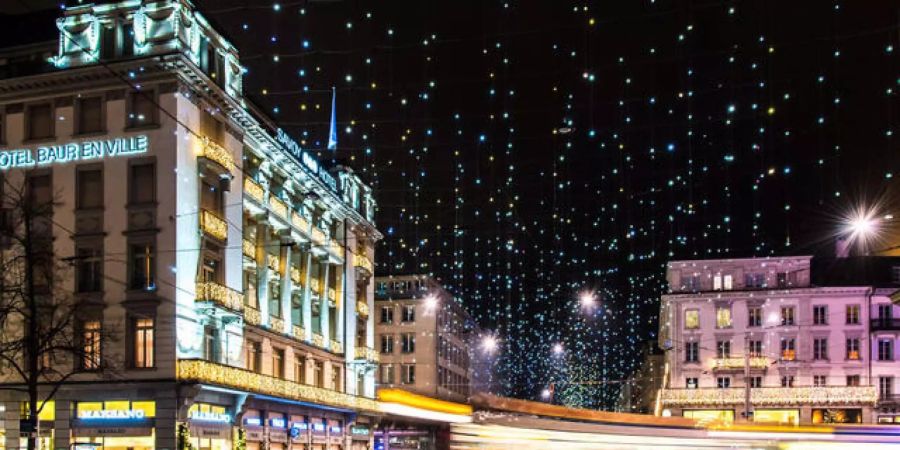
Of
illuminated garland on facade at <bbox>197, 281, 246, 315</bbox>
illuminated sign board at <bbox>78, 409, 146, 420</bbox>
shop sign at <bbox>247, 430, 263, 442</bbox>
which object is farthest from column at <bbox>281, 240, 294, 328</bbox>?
illuminated sign board at <bbox>78, 409, 146, 420</bbox>

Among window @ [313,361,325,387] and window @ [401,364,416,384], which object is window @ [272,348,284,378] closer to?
window @ [313,361,325,387]

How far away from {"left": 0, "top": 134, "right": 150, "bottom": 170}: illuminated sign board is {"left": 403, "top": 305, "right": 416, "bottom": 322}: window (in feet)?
177

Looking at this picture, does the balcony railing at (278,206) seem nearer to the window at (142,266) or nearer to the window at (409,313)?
the window at (142,266)

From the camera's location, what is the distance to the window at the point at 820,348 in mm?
69750

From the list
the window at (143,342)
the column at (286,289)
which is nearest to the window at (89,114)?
the window at (143,342)

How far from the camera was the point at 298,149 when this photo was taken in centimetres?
5266

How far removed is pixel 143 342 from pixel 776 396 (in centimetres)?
4614

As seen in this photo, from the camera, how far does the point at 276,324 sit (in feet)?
159

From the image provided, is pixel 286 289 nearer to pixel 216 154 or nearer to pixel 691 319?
pixel 216 154

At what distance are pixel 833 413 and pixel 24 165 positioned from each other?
52826 millimetres

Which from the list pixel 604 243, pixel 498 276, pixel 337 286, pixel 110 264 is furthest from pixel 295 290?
pixel 604 243

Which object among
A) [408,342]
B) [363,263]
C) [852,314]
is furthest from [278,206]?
[408,342]

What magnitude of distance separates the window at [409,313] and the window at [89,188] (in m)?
53.8

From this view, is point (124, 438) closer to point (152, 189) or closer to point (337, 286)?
point (152, 189)
